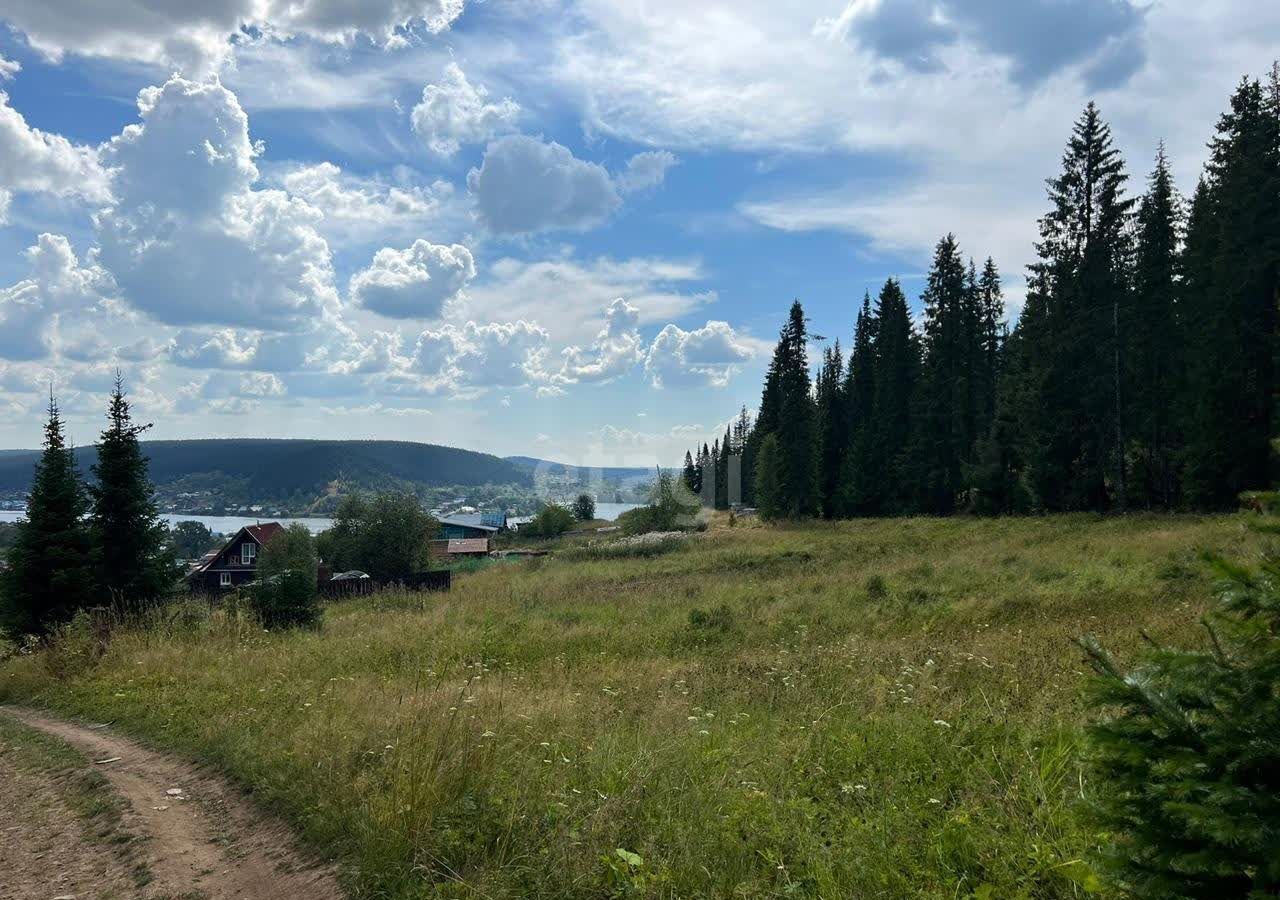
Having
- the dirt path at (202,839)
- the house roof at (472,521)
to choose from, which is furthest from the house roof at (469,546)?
the dirt path at (202,839)

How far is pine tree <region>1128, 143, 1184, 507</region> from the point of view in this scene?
32781 millimetres

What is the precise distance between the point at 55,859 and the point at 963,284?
53.4m

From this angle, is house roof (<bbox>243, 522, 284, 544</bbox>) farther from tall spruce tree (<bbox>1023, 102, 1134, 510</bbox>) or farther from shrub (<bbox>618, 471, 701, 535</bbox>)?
tall spruce tree (<bbox>1023, 102, 1134, 510</bbox>)

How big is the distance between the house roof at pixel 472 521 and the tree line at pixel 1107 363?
73.5 meters

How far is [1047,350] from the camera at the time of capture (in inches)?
1377

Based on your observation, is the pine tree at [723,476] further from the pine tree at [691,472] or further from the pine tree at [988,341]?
the pine tree at [988,341]

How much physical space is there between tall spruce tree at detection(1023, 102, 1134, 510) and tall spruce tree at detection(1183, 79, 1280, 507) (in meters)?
3.23

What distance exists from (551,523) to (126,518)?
81.0 meters

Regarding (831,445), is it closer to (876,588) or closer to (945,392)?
(945,392)

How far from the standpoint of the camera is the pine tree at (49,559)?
56.7ft

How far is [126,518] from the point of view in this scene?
64.4 ft

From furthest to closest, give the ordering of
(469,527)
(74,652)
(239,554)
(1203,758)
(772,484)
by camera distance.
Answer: (469,527), (239,554), (772,484), (74,652), (1203,758)

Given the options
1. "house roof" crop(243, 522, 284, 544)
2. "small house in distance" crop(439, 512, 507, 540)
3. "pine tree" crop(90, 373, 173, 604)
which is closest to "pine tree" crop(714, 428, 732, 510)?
"small house in distance" crop(439, 512, 507, 540)

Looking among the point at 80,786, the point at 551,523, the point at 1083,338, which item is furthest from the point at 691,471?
Result: the point at 80,786
